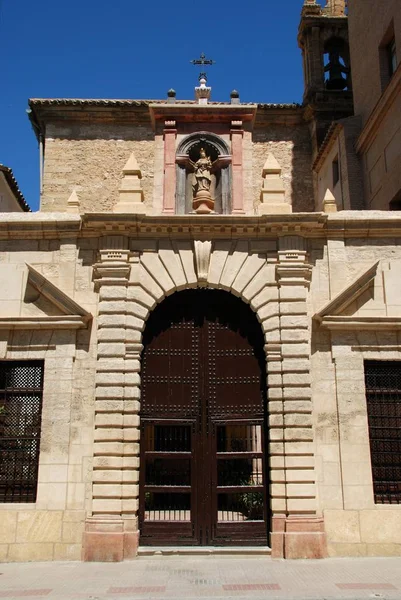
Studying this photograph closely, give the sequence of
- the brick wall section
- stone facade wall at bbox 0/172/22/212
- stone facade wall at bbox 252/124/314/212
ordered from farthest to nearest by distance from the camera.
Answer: stone facade wall at bbox 252/124/314/212 → stone facade wall at bbox 0/172/22/212 → the brick wall section

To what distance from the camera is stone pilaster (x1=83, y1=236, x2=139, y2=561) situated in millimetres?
8969

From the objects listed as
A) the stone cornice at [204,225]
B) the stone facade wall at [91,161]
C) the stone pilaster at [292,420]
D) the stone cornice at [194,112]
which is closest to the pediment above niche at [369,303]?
the stone pilaster at [292,420]

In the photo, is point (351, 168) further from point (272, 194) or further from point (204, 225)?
point (204, 225)

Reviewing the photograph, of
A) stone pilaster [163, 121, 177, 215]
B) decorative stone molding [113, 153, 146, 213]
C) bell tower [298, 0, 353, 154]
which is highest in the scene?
bell tower [298, 0, 353, 154]

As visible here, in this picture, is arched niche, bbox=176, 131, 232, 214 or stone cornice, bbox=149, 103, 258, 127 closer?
arched niche, bbox=176, 131, 232, 214

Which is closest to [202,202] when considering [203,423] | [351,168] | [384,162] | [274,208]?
[274,208]

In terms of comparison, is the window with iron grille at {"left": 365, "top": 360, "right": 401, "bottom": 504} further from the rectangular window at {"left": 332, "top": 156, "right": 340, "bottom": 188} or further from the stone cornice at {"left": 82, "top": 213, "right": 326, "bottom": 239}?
the rectangular window at {"left": 332, "top": 156, "right": 340, "bottom": 188}

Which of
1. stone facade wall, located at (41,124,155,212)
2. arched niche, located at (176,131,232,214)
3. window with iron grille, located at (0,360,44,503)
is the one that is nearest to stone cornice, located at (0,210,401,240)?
window with iron grille, located at (0,360,44,503)

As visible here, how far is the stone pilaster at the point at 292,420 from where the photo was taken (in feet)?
29.6

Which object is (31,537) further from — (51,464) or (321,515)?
(321,515)

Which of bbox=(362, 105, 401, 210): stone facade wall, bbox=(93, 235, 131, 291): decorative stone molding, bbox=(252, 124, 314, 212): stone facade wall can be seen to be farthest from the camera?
bbox=(252, 124, 314, 212): stone facade wall

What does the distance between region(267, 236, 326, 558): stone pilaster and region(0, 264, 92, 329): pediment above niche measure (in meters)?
3.26

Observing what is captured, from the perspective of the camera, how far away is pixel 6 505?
30.2 ft

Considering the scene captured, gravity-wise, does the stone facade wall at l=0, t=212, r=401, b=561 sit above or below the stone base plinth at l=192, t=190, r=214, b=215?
below
